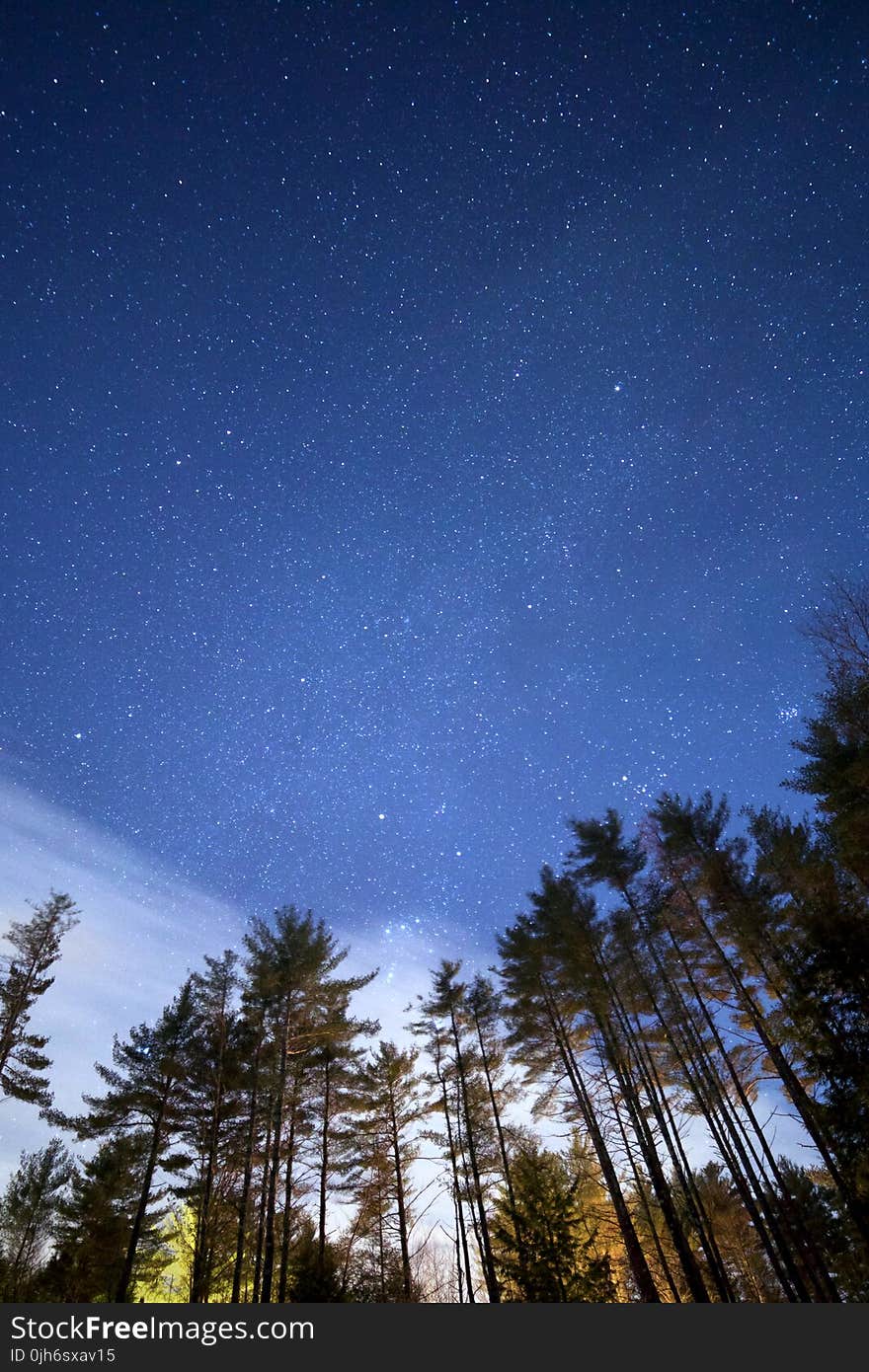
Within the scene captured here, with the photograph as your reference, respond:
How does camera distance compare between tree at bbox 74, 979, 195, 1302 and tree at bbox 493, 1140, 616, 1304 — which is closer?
tree at bbox 493, 1140, 616, 1304

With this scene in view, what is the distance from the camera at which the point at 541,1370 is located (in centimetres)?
632

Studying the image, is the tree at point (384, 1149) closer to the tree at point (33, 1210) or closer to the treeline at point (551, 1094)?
the treeline at point (551, 1094)

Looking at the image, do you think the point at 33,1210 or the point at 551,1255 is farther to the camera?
the point at 33,1210

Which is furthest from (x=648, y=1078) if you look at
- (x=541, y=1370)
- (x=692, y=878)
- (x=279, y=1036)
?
(x=279, y=1036)

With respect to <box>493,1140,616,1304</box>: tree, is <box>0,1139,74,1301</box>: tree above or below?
above

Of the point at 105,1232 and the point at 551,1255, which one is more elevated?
the point at 105,1232

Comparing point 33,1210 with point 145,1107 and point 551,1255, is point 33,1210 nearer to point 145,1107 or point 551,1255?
point 145,1107

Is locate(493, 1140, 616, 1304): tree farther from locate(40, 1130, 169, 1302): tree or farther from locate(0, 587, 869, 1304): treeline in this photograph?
locate(40, 1130, 169, 1302): tree

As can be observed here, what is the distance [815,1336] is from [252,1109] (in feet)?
49.5

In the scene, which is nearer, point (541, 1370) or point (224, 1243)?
point (541, 1370)

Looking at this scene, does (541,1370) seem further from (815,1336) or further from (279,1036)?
(279,1036)

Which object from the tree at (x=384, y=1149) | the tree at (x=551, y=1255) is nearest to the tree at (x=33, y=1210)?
the tree at (x=384, y=1149)

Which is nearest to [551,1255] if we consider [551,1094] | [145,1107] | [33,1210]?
[551,1094]

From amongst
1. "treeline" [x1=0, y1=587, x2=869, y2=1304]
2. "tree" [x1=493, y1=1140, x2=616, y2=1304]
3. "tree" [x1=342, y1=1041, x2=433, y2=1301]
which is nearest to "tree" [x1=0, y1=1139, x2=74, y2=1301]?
"treeline" [x1=0, y1=587, x2=869, y2=1304]
